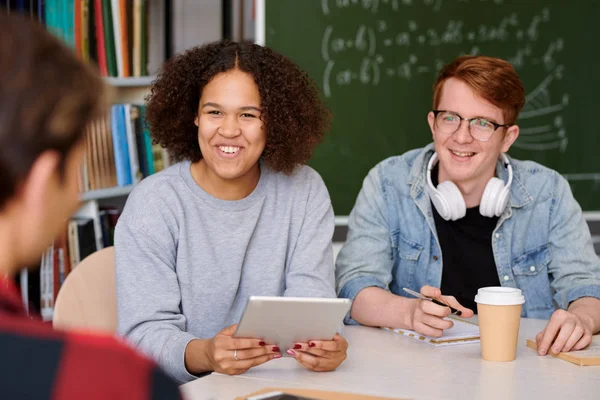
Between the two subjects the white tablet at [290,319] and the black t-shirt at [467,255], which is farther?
the black t-shirt at [467,255]

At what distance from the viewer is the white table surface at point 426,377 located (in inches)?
55.0

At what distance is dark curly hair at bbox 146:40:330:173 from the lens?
1970mm

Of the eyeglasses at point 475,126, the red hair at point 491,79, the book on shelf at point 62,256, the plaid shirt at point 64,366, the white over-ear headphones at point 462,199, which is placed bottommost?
the book on shelf at point 62,256

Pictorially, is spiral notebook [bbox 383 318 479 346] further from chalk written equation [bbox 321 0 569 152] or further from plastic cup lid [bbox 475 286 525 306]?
chalk written equation [bbox 321 0 569 152]

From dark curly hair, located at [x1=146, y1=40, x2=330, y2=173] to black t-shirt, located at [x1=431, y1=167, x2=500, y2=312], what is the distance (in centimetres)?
45

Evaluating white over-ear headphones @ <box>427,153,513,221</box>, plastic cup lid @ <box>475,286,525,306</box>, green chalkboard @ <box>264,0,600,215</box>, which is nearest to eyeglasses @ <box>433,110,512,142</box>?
white over-ear headphones @ <box>427,153,513,221</box>

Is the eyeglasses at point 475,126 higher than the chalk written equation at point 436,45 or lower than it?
lower

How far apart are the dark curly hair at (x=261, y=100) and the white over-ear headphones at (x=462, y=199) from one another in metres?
0.36

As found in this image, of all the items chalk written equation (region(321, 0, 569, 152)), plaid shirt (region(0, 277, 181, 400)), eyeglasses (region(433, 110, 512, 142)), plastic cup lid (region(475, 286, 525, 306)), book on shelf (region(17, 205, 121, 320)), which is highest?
chalk written equation (region(321, 0, 569, 152))

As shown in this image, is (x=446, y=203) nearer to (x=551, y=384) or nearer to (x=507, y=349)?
(x=507, y=349)

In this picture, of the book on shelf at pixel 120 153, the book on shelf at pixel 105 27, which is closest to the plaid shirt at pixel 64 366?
the book on shelf at pixel 105 27

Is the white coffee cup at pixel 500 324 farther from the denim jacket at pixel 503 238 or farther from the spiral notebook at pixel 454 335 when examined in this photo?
the denim jacket at pixel 503 238

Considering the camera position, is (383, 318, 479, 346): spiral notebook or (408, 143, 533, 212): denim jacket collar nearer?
(383, 318, 479, 346): spiral notebook

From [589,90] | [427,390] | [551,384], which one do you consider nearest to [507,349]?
[551,384]
